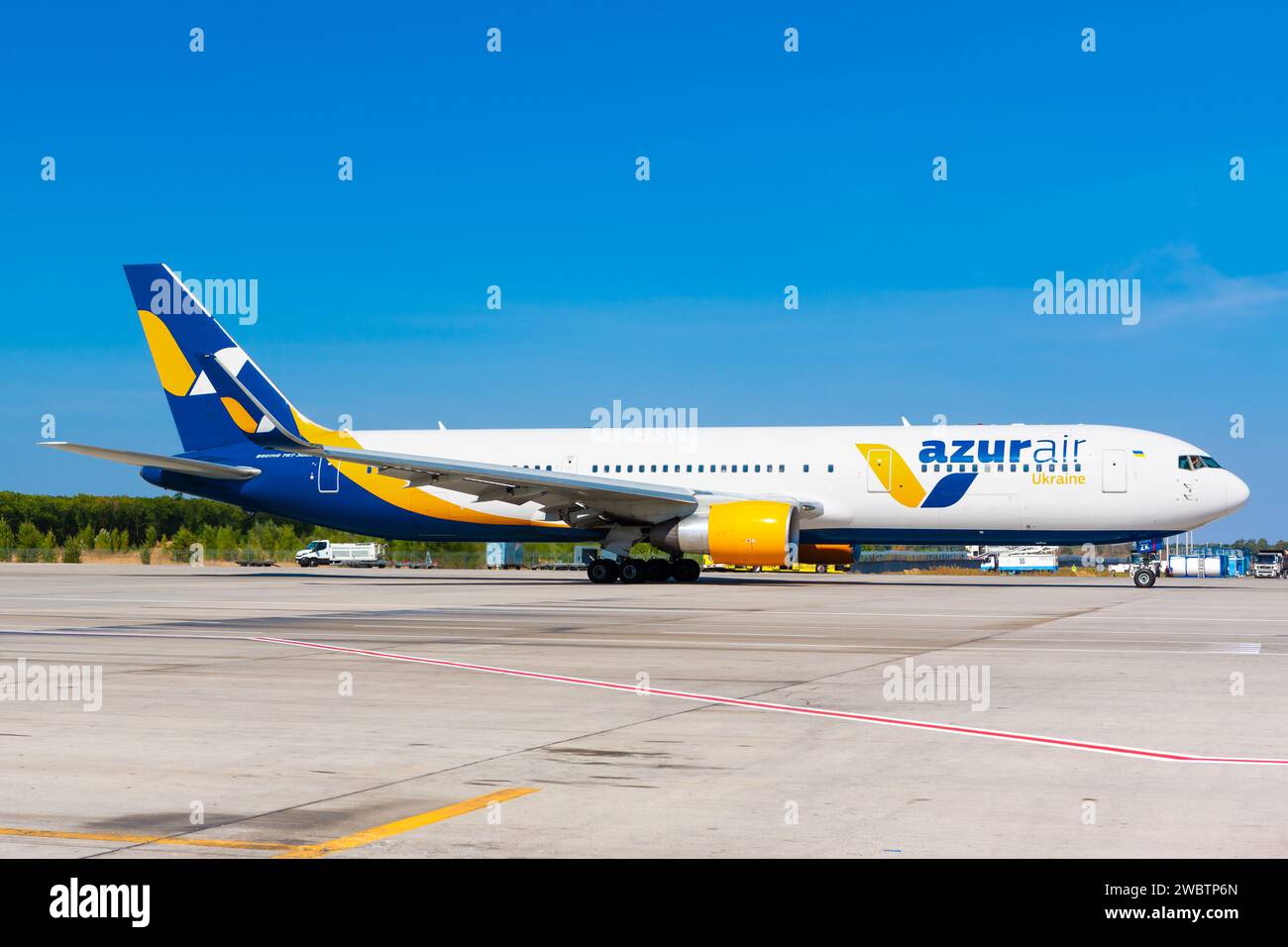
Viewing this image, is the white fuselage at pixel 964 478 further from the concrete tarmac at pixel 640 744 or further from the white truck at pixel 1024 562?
the white truck at pixel 1024 562

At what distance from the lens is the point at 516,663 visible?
13.8 meters

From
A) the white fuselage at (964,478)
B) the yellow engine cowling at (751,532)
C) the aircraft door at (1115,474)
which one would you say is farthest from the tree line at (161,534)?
the aircraft door at (1115,474)

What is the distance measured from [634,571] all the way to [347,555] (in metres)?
39.1

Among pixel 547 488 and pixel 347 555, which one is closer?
pixel 547 488

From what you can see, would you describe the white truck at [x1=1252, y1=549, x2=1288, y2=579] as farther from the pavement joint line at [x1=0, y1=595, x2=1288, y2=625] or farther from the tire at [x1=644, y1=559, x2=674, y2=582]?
the pavement joint line at [x1=0, y1=595, x2=1288, y2=625]

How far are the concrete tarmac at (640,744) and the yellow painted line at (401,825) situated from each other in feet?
0.08

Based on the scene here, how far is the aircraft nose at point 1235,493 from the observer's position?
32125mm

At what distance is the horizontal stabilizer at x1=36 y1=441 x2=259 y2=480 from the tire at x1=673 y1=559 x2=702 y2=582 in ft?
43.3

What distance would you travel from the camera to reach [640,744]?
8.65 m

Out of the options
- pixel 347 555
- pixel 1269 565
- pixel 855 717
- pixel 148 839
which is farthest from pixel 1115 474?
pixel 347 555

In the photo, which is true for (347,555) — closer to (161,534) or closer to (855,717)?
(161,534)
